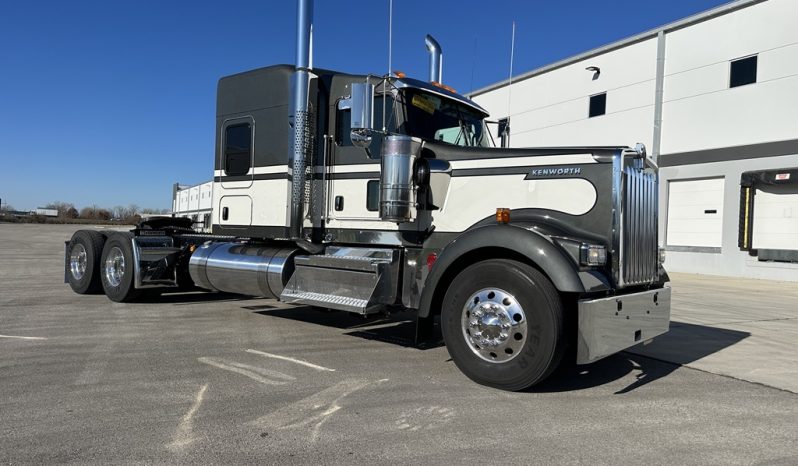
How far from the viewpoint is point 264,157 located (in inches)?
272

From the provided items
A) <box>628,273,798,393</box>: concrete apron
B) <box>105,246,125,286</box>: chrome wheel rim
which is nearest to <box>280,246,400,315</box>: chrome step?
<box>628,273,798,393</box>: concrete apron

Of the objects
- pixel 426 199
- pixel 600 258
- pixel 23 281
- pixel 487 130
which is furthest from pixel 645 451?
pixel 23 281

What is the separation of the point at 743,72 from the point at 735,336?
44.5 feet

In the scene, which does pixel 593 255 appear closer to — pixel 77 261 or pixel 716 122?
pixel 77 261

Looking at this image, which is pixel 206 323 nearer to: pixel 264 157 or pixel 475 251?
pixel 264 157

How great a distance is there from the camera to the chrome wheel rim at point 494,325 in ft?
14.2

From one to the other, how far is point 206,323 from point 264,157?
2227 millimetres

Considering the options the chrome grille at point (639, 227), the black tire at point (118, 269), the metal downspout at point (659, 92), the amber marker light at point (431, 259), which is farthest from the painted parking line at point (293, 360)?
the metal downspout at point (659, 92)

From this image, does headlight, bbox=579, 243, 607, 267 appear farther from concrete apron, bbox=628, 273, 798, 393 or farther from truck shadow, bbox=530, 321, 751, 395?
concrete apron, bbox=628, 273, 798, 393

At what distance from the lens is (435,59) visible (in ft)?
24.5

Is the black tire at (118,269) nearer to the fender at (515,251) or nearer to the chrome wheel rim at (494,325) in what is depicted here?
the fender at (515,251)

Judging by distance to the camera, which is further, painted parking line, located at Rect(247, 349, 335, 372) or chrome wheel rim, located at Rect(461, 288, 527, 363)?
painted parking line, located at Rect(247, 349, 335, 372)

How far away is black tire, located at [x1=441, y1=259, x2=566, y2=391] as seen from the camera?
416 centimetres

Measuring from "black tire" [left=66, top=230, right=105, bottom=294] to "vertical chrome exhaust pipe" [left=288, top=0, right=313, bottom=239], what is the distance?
4578 mm
